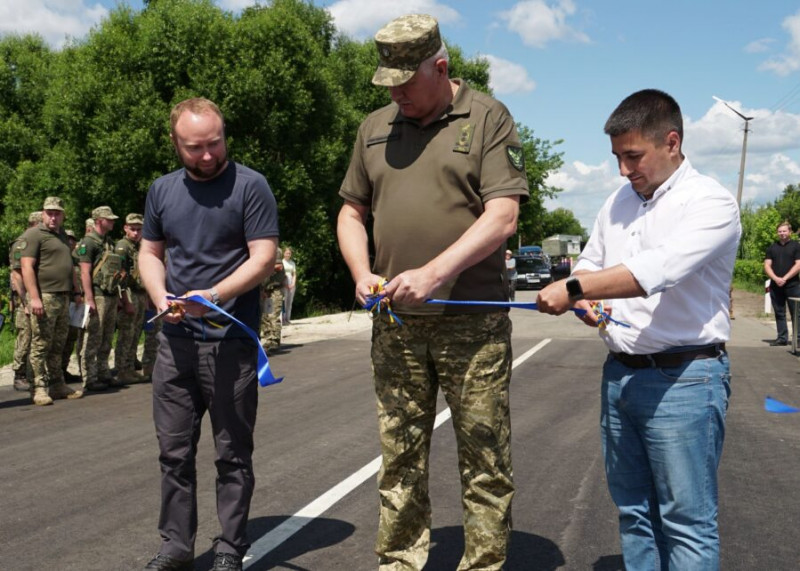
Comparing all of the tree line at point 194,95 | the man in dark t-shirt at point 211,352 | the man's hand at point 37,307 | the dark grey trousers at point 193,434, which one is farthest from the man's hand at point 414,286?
the tree line at point 194,95

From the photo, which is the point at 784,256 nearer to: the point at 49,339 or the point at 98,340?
the point at 98,340

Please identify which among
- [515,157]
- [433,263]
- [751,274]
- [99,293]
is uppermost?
[515,157]

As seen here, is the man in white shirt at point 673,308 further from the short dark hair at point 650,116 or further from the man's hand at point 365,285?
the man's hand at point 365,285

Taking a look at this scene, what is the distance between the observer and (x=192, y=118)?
3859 millimetres

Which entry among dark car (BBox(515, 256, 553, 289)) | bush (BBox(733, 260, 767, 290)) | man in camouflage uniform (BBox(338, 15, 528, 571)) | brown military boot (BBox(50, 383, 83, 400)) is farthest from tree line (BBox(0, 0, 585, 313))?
man in camouflage uniform (BBox(338, 15, 528, 571))

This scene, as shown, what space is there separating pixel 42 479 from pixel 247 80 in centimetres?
2126

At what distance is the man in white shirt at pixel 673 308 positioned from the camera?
2.87 m

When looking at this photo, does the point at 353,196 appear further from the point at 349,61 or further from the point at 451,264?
the point at 349,61

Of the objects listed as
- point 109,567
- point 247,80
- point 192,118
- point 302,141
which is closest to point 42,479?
point 109,567

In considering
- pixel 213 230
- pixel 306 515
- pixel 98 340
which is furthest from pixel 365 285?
pixel 98 340

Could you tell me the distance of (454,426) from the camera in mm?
3594

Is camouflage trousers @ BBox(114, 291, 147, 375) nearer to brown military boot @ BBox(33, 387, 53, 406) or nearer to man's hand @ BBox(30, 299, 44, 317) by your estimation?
brown military boot @ BBox(33, 387, 53, 406)

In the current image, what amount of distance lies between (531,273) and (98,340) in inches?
1326

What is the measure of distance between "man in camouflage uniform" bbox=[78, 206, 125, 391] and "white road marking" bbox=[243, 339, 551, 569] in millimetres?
5269
